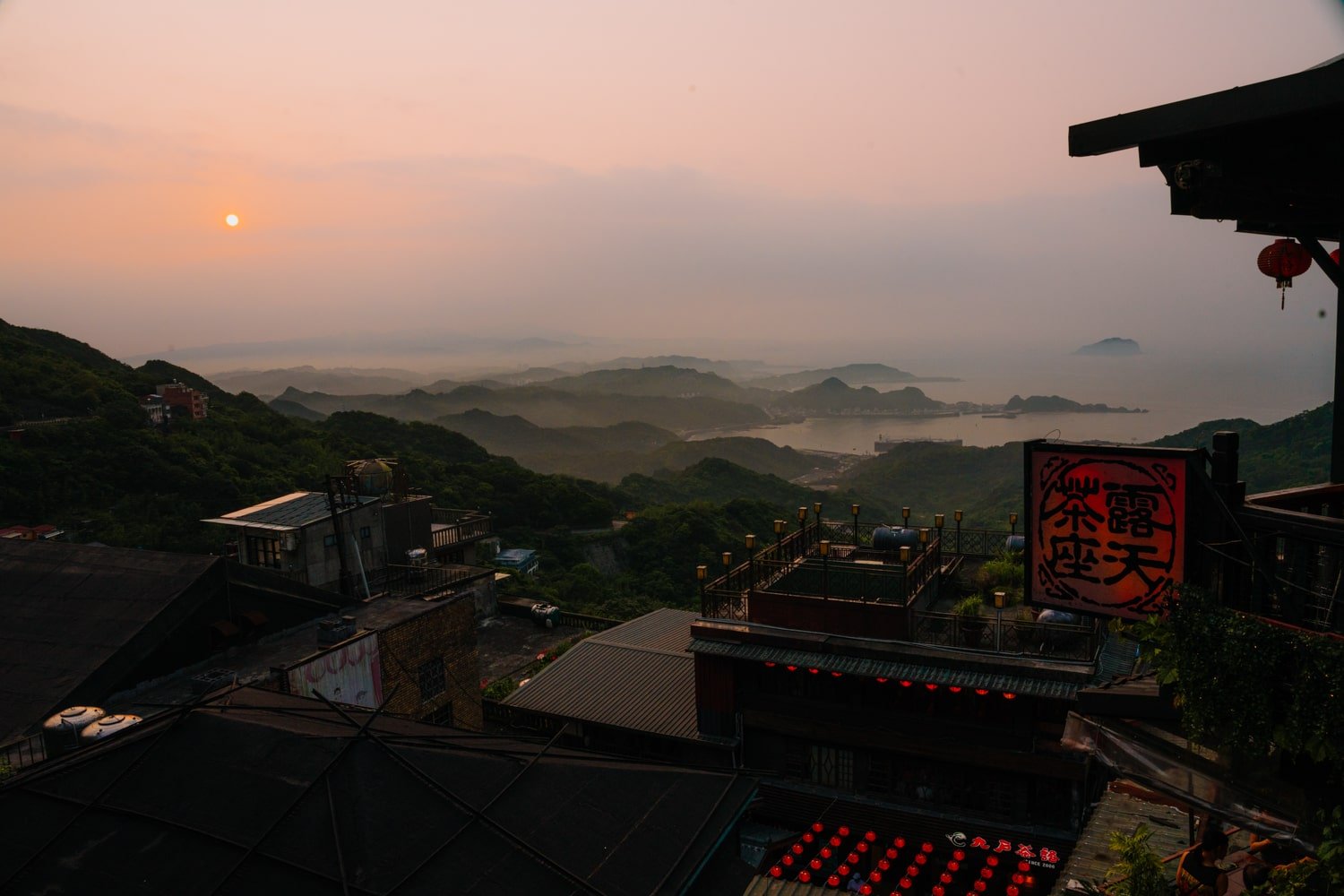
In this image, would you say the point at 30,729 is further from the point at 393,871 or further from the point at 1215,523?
the point at 1215,523

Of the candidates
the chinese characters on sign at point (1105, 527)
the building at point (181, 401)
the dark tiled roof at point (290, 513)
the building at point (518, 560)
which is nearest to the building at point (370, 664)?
the dark tiled roof at point (290, 513)

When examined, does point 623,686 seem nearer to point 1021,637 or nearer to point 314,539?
point 314,539

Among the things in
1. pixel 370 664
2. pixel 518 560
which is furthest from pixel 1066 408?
pixel 370 664

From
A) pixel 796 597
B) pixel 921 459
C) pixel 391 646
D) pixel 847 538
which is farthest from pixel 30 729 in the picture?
pixel 921 459

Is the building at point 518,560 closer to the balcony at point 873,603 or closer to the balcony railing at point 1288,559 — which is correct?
the balcony at point 873,603

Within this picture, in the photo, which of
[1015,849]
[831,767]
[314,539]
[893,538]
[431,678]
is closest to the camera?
[1015,849]

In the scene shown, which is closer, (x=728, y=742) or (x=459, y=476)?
(x=728, y=742)
